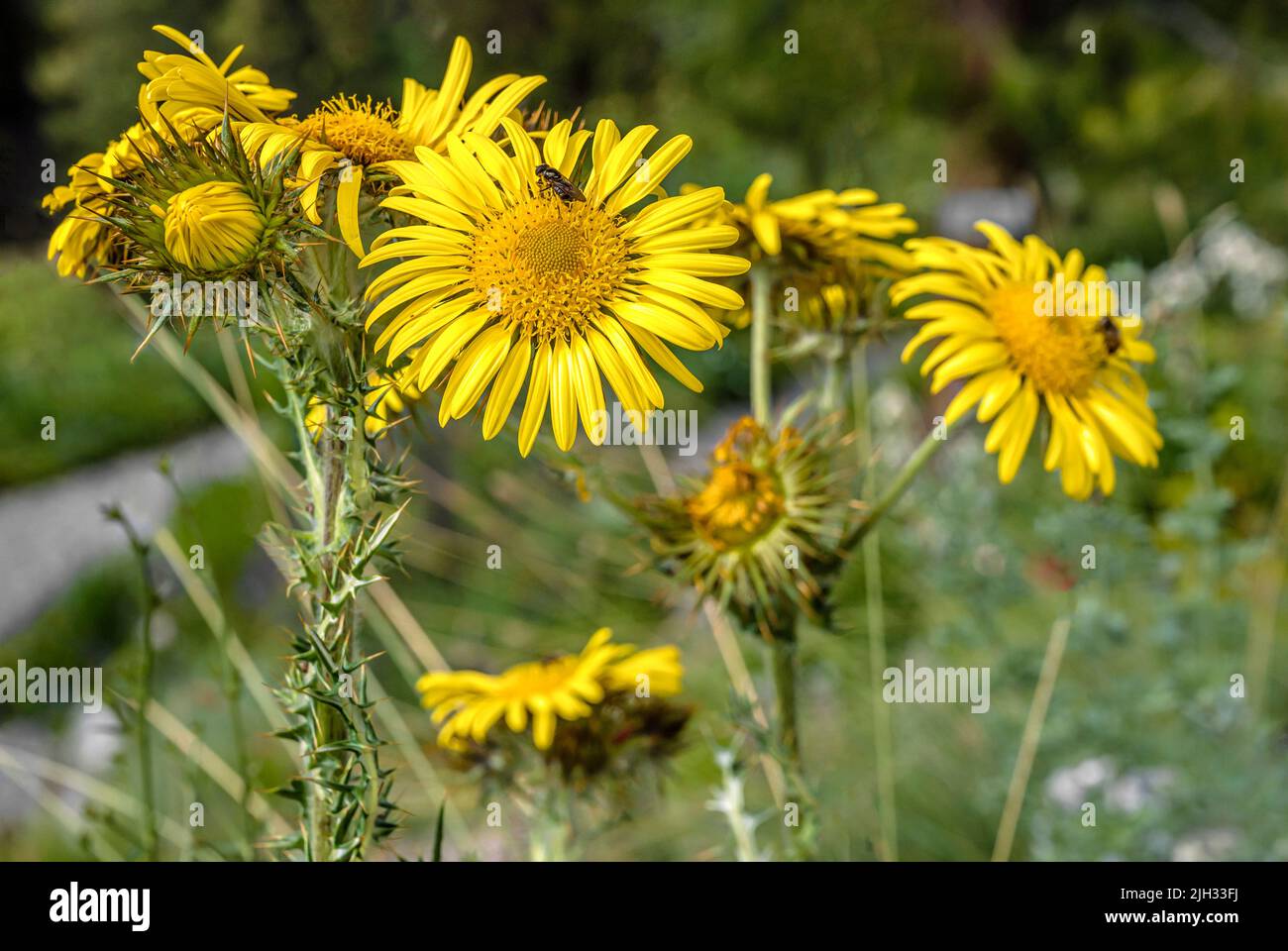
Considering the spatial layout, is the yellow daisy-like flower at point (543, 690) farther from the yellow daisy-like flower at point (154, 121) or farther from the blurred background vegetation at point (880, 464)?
the yellow daisy-like flower at point (154, 121)

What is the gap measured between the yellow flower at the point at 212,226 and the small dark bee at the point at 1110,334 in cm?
64

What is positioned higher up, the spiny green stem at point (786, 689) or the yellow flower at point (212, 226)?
the yellow flower at point (212, 226)

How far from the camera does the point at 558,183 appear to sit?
0.63m

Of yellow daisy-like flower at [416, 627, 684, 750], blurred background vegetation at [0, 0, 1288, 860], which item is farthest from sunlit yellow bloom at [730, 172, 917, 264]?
yellow daisy-like flower at [416, 627, 684, 750]

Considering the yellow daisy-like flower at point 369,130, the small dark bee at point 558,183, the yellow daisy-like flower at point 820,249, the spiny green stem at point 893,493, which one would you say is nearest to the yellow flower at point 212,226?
the yellow daisy-like flower at point 369,130

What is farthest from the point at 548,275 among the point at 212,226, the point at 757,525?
Result: the point at 757,525

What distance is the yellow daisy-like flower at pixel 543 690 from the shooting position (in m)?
0.92

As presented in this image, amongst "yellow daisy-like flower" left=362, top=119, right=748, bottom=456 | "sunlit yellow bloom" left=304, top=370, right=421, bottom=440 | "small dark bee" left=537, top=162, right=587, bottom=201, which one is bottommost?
"sunlit yellow bloom" left=304, top=370, right=421, bottom=440

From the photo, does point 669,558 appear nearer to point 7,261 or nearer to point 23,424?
point 7,261

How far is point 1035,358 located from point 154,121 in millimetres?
625

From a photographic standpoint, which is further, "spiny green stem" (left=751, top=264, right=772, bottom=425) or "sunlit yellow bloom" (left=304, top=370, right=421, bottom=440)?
"spiny green stem" (left=751, top=264, right=772, bottom=425)

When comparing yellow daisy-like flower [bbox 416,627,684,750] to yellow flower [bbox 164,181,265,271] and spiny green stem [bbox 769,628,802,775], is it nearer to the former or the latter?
spiny green stem [bbox 769,628,802,775]

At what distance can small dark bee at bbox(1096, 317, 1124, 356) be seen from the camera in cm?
85

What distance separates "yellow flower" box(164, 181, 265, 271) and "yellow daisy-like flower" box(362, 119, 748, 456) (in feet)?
0.23
